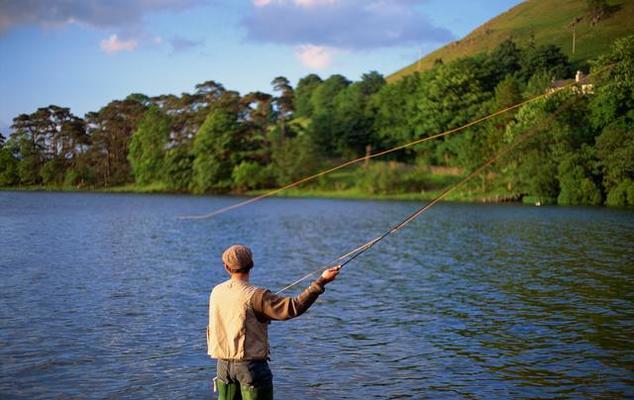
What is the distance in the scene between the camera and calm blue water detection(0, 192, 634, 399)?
43.2 feet

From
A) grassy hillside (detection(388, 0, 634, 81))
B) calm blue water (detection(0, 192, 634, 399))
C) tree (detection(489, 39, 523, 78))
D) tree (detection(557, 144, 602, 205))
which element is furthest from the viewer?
grassy hillside (detection(388, 0, 634, 81))

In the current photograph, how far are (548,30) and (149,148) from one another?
98.9 meters

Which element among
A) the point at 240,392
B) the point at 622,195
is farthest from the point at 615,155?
the point at 240,392

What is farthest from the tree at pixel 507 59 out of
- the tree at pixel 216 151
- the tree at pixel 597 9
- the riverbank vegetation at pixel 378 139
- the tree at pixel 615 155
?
the tree at pixel 216 151

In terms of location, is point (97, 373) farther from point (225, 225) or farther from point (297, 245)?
point (225, 225)

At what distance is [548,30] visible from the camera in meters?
166

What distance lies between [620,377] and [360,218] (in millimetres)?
49020

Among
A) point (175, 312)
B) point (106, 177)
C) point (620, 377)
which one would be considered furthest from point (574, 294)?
point (106, 177)

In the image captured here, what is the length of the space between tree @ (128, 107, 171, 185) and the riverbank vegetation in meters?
0.28

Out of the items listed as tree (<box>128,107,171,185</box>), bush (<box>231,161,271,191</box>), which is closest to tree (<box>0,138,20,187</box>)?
tree (<box>128,107,171,185</box>)

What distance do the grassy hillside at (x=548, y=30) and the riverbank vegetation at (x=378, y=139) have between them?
69.9 feet

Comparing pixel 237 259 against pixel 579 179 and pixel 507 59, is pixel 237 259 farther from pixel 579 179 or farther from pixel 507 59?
pixel 507 59

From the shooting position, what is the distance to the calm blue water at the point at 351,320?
13.2 m

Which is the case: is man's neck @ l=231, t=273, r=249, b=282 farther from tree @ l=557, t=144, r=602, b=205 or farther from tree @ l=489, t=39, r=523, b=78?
tree @ l=489, t=39, r=523, b=78
